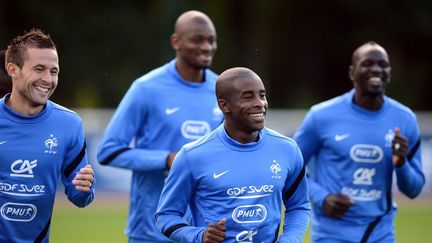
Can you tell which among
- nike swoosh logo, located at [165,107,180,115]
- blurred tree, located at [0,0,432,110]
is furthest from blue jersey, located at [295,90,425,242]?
blurred tree, located at [0,0,432,110]

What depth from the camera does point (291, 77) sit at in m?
34.1

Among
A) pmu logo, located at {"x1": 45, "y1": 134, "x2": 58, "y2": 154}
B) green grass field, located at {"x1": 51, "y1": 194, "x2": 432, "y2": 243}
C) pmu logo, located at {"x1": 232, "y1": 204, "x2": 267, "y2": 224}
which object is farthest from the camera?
green grass field, located at {"x1": 51, "y1": 194, "x2": 432, "y2": 243}

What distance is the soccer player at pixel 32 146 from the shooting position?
23.2 feet

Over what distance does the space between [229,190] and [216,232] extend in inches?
16.2

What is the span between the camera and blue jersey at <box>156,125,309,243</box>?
684cm

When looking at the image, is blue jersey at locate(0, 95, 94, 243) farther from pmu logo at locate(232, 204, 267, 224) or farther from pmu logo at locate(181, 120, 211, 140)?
pmu logo at locate(181, 120, 211, 140)

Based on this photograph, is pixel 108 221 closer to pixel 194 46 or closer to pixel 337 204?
pixel 194 46

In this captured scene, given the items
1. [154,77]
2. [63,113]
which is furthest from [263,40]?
[63,113]

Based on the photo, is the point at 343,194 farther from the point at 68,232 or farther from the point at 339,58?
the point at 339,58

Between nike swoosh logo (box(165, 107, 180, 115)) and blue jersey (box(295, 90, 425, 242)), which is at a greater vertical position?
nike swoosh logo (box(165, 107, 180, 115))

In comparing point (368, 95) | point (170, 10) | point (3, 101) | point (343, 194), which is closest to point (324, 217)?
point (343, 194)

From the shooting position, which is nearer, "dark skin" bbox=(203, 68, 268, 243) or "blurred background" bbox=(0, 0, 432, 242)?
"dark skin" bbox=(203, 68, 268, 243)

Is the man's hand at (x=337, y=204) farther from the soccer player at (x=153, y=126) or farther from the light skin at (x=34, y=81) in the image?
the light skin at (x=34, y=81)

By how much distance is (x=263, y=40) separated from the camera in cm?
3475
